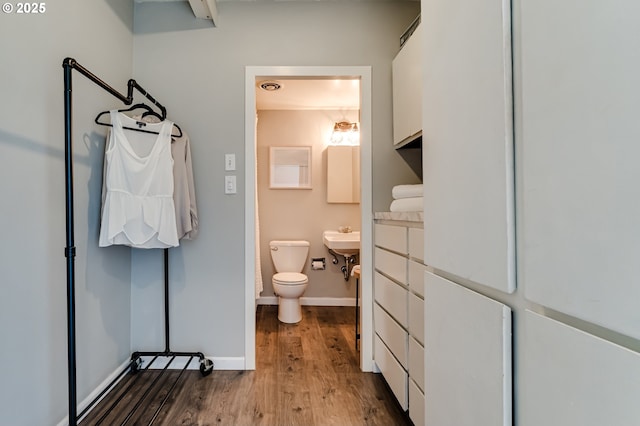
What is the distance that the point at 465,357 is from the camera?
700 millimetres

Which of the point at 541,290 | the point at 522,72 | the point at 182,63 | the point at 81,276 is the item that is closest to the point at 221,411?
the point at 81,276

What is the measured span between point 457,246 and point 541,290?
0.82ft

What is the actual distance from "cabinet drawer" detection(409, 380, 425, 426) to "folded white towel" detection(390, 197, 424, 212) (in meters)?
0.78

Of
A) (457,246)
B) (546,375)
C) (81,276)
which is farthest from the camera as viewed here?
(81,276)

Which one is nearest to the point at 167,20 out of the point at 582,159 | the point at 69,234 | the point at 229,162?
the point at 229,162

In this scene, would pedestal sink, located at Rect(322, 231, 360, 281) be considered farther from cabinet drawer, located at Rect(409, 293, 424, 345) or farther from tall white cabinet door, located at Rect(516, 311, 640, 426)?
tall white cabinet door, located at Rect(516, 311, 640, 426)

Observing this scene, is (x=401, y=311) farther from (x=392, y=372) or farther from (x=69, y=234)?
(x=69, y=234)


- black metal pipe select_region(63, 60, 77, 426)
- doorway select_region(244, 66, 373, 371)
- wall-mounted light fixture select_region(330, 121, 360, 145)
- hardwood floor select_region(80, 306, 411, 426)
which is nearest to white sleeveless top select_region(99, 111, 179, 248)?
black metal pipe select_region(63, 60, 77, 426)

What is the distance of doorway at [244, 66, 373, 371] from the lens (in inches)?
77.2

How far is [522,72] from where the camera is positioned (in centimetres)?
53

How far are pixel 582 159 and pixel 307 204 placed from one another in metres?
3.04

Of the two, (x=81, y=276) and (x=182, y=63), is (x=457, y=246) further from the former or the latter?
(x=182, y=63)

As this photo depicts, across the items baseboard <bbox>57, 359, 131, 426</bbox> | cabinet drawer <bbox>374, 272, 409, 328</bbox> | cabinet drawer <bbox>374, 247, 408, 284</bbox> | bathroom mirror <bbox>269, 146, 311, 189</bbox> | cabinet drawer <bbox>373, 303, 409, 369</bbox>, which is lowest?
baseboard <bbox>57, 359, 131, 426</bbox>

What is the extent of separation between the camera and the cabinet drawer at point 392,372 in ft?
4.66
